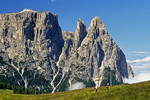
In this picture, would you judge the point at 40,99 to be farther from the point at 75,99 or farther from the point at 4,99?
the point at 75,99

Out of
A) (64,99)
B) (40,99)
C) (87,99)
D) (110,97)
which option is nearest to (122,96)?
(110,97)

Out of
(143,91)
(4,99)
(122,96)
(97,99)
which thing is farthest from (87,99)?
(4,99)

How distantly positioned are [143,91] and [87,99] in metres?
18.1

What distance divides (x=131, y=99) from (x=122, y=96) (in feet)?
13.5

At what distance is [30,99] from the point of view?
391ft

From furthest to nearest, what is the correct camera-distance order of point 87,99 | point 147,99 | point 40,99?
point 40,99, point 87,99, point 147,99

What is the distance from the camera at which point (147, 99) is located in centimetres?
7244

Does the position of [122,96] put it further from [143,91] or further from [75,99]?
[75,99]

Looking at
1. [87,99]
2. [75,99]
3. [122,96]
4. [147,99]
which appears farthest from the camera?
[75,99]

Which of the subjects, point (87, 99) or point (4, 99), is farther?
point (4, 99)

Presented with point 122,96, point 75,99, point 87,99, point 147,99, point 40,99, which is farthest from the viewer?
point 40,99

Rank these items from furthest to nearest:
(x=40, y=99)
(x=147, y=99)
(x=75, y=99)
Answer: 1. (x=40, y=99)
2. (x=75, y=99)
3. (x=147, y=99)

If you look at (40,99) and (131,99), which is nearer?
(131,99)

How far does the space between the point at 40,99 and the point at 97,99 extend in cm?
4215
